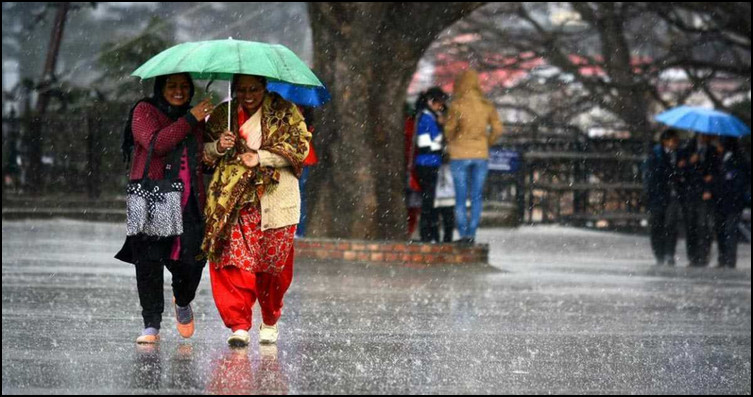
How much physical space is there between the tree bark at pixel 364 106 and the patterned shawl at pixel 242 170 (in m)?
7.93

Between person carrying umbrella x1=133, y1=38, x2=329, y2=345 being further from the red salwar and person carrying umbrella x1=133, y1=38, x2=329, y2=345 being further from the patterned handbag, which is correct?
the patterned handbag

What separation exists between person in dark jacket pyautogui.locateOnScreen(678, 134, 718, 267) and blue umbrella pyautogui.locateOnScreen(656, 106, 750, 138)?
22 centimetres

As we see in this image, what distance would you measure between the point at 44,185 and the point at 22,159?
27.4 inches

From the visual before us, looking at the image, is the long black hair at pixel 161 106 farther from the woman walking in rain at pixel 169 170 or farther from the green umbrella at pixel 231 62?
the green umbrella at pixel 231 62

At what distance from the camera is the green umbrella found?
27.6 ft

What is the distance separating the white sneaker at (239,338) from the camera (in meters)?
8.97

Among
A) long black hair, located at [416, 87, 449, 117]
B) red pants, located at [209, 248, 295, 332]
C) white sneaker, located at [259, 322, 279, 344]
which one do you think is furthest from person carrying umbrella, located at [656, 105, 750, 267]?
red pants, located at [209, 248, 295, 332]

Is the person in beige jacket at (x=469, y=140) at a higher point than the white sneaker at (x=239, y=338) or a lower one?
higher

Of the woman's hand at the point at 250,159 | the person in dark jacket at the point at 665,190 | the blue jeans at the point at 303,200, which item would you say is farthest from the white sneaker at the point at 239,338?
the person in dark jacket at the point at 665,190

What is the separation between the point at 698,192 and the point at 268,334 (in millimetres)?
10419

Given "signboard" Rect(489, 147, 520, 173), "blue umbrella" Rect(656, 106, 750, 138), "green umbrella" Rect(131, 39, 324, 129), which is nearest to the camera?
"green umbrella" Rect(131, 39, 324, 129)

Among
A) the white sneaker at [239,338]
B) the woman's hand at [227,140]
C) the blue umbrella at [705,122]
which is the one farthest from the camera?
the blue umbrella at [705,122]

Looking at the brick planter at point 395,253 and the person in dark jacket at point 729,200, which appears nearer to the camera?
the brick planter at point 395,253

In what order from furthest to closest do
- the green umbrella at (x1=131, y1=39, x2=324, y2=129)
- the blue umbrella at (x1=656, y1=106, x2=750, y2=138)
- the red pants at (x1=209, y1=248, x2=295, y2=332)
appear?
1. the blue umbrella at (x1=656, y1=106, x2=750, y2=138)
2. the red pants at (x1=209, y1=248, x2=295, y2=332)
3. the green umbrella at (x1=131, y1=39, x2=324, y2=129)
